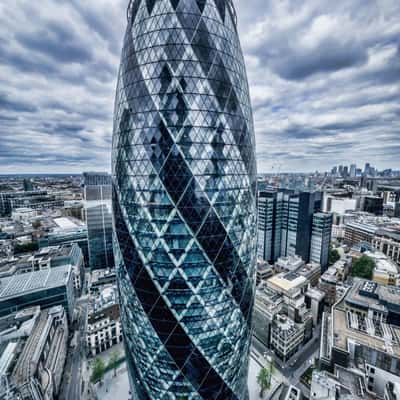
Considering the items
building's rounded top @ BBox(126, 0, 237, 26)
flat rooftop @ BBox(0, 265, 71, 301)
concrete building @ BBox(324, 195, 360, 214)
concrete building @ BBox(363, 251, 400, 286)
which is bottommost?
concrete building @ BBox(363, 251, 400, 286)

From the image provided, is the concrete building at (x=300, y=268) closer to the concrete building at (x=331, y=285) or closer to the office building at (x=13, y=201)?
the concrete building at (x=331, y=285)

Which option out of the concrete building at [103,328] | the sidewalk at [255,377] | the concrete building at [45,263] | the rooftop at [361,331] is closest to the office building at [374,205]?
the rooftop at [361,331]

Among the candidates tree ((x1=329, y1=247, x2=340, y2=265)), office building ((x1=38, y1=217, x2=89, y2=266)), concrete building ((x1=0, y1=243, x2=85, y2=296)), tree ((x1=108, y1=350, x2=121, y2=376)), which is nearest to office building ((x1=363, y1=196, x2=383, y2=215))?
tree ((x1=329, y1=247, x2=340, y2=265))

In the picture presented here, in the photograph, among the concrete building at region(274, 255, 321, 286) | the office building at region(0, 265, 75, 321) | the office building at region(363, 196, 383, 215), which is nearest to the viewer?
the office building at region(0, 265, 75, 321)

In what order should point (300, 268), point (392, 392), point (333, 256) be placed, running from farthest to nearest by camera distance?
point (333, 256), point (300, 268), point (392, 392)

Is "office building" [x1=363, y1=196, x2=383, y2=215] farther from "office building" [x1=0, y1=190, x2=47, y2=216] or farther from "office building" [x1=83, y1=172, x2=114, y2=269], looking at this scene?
"office building" [x1=0, y1=190, x2=47, y2=216]

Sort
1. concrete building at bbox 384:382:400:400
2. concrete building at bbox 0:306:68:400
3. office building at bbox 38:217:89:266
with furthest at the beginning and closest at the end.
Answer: office building at bbox 38:217:89:266 → concrete building at bbox 0:306:68:400 → concrete building at bbox 384:382:400:400

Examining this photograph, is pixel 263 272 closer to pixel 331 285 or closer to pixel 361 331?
pixel 331 285

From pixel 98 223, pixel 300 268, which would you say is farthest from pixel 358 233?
pixel 98 223
